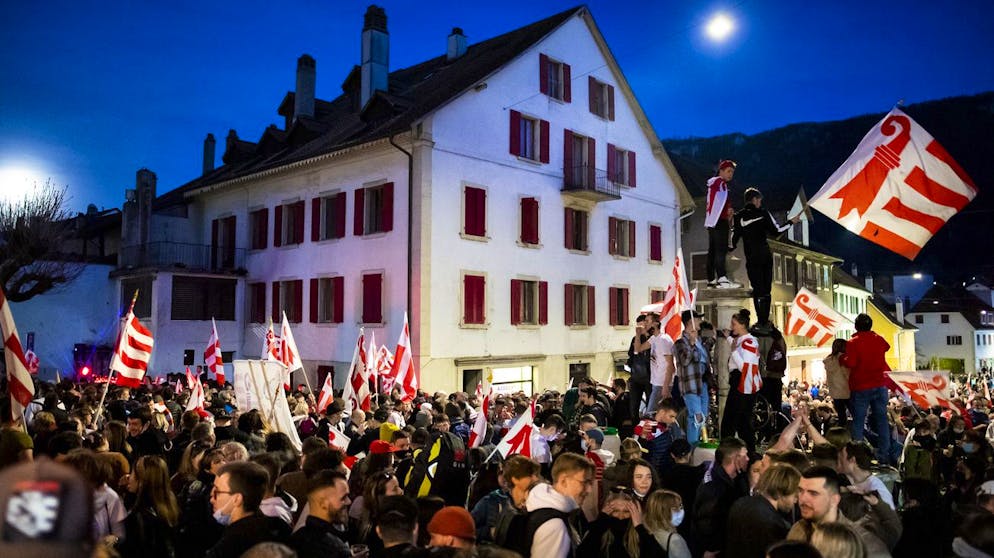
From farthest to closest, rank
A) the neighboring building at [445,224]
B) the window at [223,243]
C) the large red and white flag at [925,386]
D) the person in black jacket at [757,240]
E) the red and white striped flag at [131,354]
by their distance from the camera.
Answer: the window at [223,243] < the neighboring building at [445,224] < the red and white striped flag at [131,354] < the person in black jacket at [757,240] < the large red and white flag at [925,386]

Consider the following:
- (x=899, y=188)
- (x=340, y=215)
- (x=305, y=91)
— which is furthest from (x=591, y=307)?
(x=899, y=188)

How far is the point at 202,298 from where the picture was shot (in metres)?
29.8

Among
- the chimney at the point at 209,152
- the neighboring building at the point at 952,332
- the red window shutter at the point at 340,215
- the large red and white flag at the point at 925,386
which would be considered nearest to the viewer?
the large red and white flag at the point at 925,386

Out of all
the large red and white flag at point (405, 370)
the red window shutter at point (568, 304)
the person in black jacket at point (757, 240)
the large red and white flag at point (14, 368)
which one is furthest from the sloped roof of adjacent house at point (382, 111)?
the large red and white flag at point (14, 368)

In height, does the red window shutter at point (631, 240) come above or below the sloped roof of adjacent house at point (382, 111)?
below

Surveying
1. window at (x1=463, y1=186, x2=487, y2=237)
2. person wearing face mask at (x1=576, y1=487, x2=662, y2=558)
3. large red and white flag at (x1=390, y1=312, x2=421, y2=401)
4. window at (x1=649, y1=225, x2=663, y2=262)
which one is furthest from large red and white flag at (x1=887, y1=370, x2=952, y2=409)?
window at (x1=649, y1=225, x2=663, y2=262)

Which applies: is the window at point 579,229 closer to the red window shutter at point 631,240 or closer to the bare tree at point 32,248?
the red window shutter at point 631,240

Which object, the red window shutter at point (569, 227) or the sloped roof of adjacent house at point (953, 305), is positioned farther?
the sloped roof of adjacent house at point (953, 305)

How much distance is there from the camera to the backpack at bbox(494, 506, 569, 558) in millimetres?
4805

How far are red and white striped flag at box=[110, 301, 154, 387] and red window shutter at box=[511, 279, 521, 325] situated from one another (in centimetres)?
1560

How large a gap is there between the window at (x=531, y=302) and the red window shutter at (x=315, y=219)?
7.82 metres

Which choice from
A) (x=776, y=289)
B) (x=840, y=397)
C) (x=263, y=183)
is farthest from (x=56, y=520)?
(x=776, y=289)

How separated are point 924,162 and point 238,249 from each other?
28.0 metres

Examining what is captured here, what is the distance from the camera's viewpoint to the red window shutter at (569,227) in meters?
29.1
